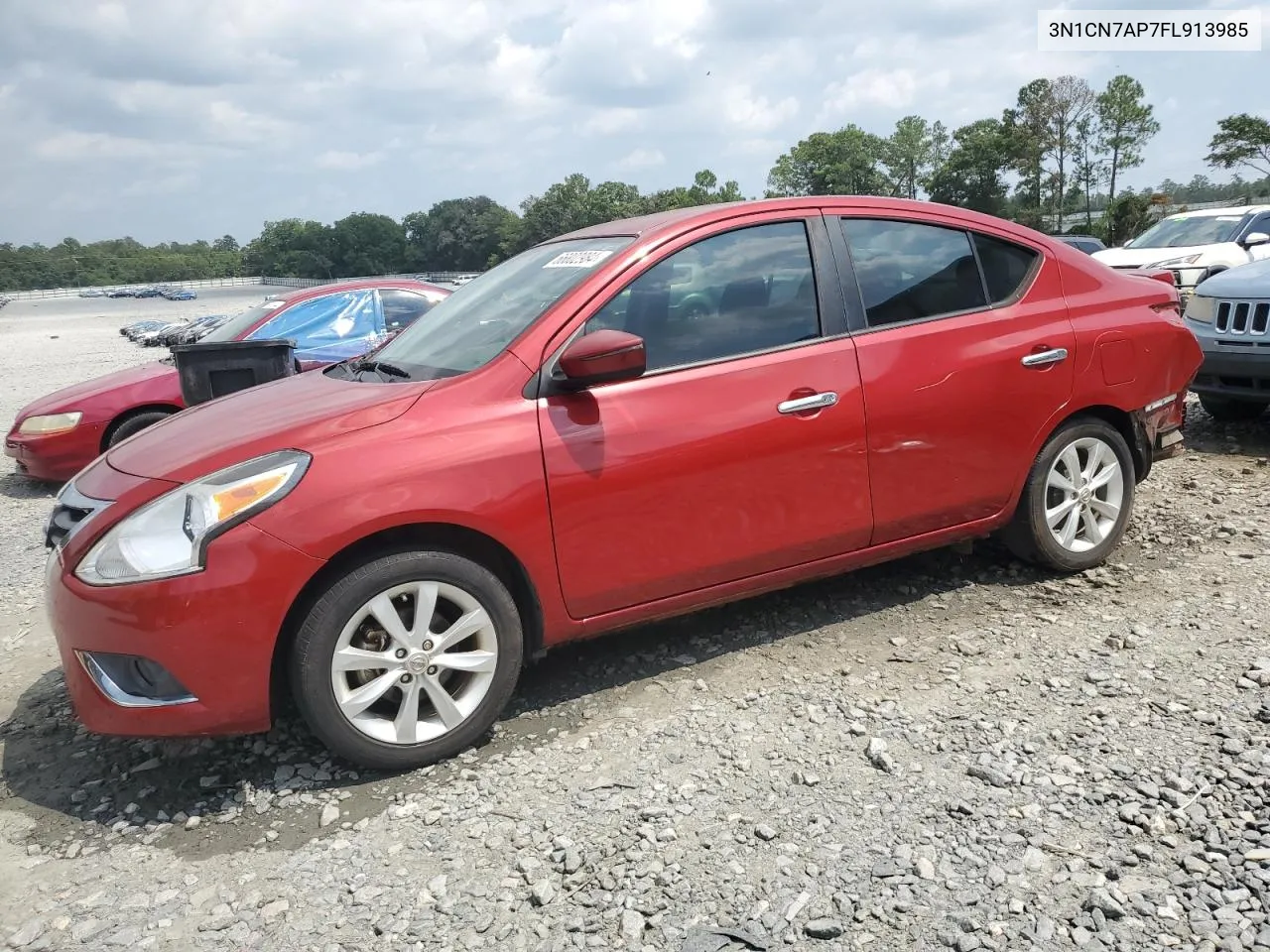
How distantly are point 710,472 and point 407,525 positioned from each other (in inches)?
41.9

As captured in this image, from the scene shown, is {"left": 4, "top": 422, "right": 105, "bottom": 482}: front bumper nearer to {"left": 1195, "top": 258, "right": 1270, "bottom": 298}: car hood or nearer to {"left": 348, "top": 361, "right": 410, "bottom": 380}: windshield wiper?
{"left": 348, "top": 361, "right": 410, "bottom": 380}: windshield wiper

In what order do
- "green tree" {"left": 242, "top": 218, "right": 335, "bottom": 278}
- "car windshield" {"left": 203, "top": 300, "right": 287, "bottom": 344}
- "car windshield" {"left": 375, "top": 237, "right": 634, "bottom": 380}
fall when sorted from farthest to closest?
"green tree" {"left": 242, "top": 218, "right": 335, "bottom": 278}
"car windshield" {"left": 203, "top": 300, "right": 287, "bottom": 344}
"car windshield" {"left": 375, "top": 237, "right": 634, "bottom": 380}

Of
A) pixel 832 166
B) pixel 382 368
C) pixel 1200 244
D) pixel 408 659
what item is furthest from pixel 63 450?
pixel 832 166

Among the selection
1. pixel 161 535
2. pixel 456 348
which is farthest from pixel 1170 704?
pixel 161 535

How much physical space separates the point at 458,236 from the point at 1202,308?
143 meters

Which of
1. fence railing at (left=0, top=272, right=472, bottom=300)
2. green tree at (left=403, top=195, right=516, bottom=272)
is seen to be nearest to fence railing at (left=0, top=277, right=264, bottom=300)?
fence railing at (left=0, top=272, right=472, bottom=300)

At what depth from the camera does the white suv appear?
41.4ft

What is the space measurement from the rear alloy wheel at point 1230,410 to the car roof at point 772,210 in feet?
12.6

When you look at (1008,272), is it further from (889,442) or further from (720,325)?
(720,325)

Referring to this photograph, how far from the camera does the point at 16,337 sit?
147 ft

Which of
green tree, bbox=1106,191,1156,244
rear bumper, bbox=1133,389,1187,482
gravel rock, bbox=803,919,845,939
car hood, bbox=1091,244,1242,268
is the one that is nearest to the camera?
gravel rock, bbox=803,919,845,939

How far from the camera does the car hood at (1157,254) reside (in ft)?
42.5

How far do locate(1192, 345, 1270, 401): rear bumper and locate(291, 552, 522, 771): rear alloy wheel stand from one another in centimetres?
561

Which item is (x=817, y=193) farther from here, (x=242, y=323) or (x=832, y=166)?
(x=832, y=166)
